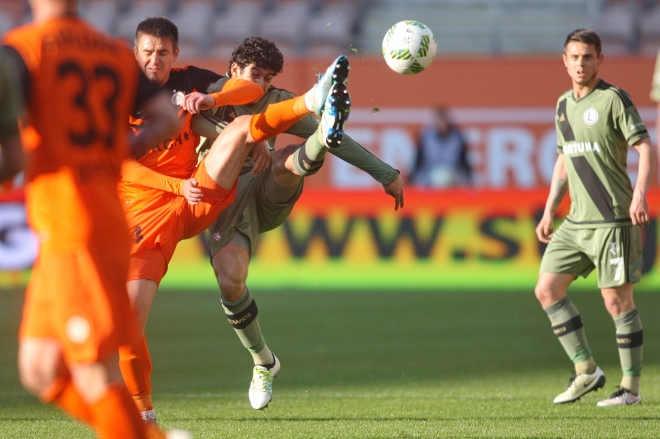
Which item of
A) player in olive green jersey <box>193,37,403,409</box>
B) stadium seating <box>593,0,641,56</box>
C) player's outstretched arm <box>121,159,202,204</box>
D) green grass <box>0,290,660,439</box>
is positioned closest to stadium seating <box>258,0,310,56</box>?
stadium seating <box>593,0,641,56</box>

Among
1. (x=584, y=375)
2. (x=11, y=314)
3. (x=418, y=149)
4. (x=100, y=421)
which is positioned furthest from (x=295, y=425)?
(x=418, y=149)

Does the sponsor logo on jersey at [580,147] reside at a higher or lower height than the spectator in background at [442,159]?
higher

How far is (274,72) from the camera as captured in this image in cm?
586

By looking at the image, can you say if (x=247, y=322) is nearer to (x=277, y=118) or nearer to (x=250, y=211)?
(x=250, y=211)

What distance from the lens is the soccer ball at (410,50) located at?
5.74 metres

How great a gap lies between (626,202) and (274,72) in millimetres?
2386

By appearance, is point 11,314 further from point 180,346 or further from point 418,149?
point 418,149

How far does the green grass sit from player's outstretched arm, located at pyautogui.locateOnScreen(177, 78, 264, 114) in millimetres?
1724

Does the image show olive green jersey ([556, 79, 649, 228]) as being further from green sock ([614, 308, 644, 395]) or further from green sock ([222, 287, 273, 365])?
green sock ([222, 287, 273, 365])

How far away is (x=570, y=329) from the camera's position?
6.38m

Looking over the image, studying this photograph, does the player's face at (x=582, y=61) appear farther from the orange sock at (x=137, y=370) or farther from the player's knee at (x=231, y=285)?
the orange sock at (x=137, y=370)

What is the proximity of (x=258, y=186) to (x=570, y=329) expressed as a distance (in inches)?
87.9

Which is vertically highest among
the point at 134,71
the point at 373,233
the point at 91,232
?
the point at 134,71

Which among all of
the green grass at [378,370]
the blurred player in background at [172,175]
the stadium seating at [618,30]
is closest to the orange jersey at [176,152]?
the blurred player in background at [172,175]
